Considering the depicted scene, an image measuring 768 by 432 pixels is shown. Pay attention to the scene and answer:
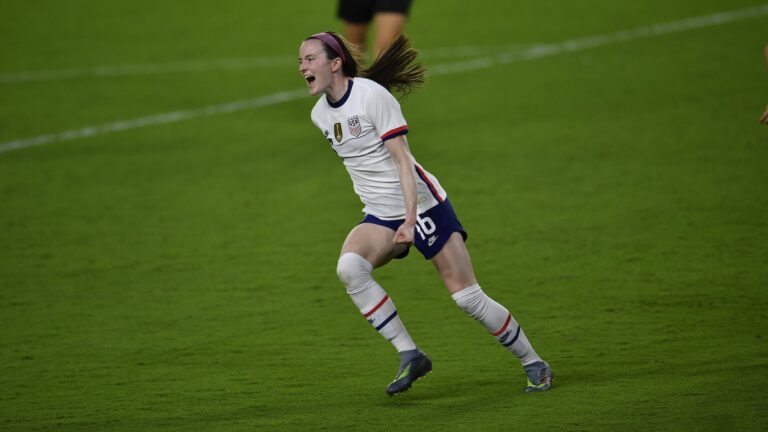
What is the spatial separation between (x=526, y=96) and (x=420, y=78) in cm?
691

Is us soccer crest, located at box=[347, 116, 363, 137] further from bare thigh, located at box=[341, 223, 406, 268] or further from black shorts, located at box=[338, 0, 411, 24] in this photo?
black shorts, located at box=[338, 0, 411, 24]

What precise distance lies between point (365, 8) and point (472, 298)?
21.0 ft

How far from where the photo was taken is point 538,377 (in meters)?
5.91

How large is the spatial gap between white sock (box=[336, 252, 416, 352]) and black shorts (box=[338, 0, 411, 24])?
6071 mm

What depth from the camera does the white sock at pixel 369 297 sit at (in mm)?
5691

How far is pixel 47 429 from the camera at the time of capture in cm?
564

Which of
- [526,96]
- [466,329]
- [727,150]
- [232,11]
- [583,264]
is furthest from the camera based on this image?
[232,11]

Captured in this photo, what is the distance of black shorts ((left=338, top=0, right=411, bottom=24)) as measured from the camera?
1146 centimetres

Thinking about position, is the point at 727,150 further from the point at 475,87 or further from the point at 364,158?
the point at 364,158

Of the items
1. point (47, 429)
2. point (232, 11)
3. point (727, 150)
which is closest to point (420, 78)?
point (47, 429)

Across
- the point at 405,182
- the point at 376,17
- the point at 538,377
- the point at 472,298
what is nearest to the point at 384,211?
the point at 405,182

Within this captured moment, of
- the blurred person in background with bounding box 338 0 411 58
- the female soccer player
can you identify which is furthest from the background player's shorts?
the blurred person in background with bounding box 338 0 411 58

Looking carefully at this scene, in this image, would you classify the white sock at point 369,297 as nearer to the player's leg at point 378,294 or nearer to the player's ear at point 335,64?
the player's leg at point 378,294

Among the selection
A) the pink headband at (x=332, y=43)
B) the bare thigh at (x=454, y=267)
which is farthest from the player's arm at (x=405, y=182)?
the pink headband at (x=332, y=43)
